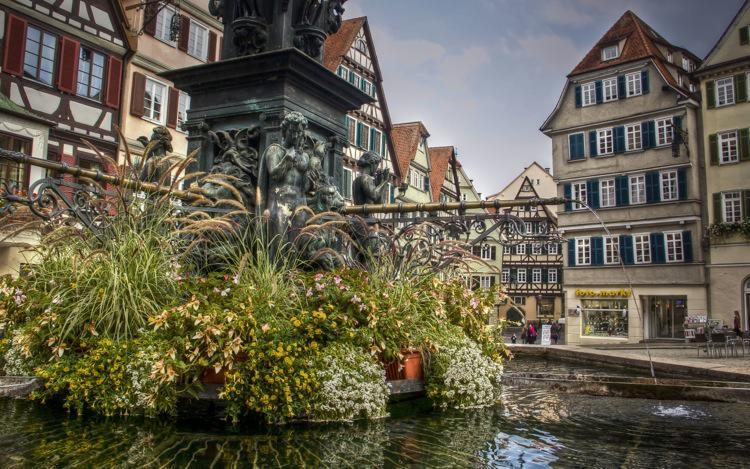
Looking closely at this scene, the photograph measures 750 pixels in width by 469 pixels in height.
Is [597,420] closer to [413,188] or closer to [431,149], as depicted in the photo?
[413,188]

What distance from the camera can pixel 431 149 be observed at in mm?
49406

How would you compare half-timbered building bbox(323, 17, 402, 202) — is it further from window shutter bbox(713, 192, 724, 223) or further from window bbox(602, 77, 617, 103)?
window shutter bbox(713, 192, 724, 223)

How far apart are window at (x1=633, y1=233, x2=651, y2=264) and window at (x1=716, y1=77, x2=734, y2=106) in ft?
23.8

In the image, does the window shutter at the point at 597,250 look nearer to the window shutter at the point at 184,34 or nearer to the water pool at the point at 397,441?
the window shutter at the point at 184,34

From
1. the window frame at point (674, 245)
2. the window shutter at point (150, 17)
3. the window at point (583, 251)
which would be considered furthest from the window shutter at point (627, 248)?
the window shutter at point (150, 17)

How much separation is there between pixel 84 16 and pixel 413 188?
75.5 ft

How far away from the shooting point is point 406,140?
4069cm

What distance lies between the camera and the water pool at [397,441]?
297cm

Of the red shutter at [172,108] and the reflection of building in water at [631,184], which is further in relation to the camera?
the reflection of building in water at [631,184]

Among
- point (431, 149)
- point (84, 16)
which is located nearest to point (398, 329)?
point (84, 16)

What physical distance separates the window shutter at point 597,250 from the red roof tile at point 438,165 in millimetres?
12826

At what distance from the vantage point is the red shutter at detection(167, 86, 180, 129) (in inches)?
949

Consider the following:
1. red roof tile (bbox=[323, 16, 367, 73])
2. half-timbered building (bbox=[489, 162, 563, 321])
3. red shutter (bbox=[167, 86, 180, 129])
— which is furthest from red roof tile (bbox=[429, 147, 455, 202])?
red shutter (bbox=[167, 86, 180, 129])

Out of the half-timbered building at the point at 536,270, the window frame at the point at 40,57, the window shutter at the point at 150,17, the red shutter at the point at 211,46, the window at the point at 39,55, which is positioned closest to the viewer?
the window frame at the point at 40,57
